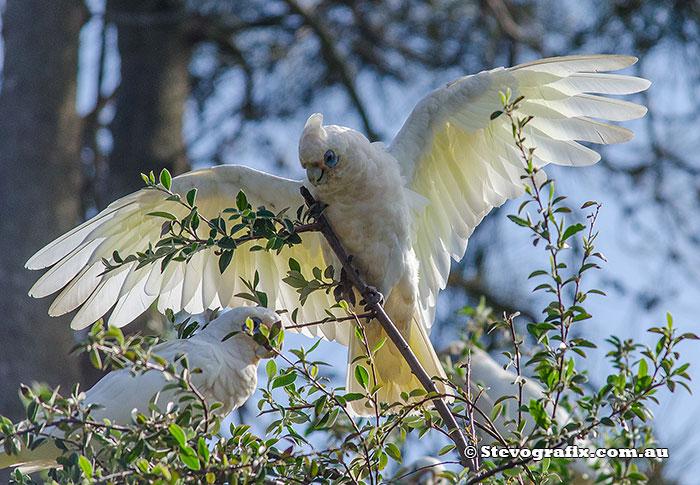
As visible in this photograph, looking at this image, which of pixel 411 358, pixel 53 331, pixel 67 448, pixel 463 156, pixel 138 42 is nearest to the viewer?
pixel 67 448

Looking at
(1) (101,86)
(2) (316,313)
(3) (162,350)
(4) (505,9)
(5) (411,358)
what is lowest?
(3) (162,350)

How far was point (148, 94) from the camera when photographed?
Result: 4020 mm

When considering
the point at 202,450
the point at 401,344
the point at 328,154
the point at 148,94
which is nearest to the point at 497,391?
the point at 401,344

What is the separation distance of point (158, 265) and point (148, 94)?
2140mm

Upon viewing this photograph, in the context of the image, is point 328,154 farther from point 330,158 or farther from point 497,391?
point 497,391

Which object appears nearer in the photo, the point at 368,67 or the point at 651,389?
the point at 651,389

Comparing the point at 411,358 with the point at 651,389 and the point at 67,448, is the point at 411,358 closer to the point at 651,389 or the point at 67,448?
the point at 651,389

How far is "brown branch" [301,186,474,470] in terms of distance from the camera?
1.44m

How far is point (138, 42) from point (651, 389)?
3.70 meters

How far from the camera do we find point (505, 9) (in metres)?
3.95

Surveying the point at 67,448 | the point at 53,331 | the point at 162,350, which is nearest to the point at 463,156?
the point at 162,350

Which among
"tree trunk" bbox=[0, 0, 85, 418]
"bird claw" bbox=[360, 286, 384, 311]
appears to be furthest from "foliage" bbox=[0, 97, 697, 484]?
"tree trunk" bbox=[0, 0, 85, 418]

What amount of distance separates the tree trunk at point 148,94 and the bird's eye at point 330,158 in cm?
212

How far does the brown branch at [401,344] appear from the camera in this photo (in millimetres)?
1440
